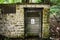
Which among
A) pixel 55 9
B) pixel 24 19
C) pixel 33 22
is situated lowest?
pixel 33 22

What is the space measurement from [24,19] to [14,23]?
567 millimetres

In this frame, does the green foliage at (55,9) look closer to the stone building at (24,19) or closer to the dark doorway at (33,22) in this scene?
the stone building at (24,19)

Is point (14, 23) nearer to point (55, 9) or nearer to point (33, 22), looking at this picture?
point (33, 22)

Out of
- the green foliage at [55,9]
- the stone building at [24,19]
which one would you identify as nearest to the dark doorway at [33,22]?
the stone building at [24,19]

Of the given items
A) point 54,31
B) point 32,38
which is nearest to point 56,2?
point 54,31

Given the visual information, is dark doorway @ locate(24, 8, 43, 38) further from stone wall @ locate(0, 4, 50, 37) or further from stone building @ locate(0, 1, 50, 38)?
stone wall @ locate(0, 4, 50, 37)

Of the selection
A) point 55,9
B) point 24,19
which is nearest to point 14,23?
point 24,19

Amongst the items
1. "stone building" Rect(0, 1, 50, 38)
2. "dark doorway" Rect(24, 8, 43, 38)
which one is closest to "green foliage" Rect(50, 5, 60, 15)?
"stone building" Rect(0, 1, 50, 38)

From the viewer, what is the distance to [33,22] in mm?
9727

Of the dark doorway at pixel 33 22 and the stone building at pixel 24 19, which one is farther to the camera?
the dark doorway at pixel 33 22

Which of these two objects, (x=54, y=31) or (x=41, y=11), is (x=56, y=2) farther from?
(x=54, y=31)

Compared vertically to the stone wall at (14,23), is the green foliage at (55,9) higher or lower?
higher

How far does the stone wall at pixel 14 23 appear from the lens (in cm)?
948

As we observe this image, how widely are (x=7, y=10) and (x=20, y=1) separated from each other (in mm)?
827
